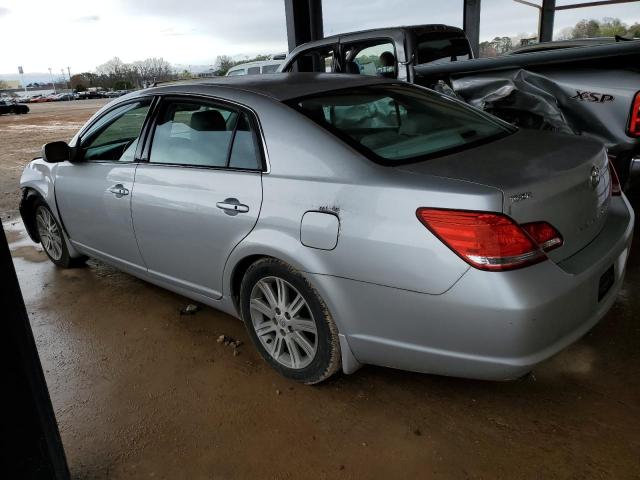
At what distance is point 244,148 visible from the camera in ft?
8.88

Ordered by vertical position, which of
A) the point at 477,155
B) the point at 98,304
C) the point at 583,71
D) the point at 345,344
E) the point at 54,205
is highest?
the point at 583,71

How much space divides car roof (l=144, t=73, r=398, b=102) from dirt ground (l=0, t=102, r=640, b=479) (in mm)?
1484

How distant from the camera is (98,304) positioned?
12.9 ft

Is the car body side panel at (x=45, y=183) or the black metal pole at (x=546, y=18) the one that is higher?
the black metal pole at (x=546, y=18)

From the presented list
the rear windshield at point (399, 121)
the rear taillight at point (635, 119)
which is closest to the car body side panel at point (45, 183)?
the rear windshield at point (399, 121)

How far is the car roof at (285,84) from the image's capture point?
9.12 feet

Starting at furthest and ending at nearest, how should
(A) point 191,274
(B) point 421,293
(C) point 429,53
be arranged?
1. (C) point 429,53
2. (A) point 191,274
3. (B) point 421,293

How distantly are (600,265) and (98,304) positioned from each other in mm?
3331

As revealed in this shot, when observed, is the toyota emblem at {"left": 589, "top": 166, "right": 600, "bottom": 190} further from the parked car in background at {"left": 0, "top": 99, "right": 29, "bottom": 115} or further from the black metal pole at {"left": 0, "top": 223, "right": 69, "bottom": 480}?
the parked car in background at {"left": 0, "top": 99, "right": 29, "bottom": 115}

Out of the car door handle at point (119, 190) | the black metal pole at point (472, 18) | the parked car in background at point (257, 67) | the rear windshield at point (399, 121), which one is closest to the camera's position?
the rear windshield at point (399, 121)

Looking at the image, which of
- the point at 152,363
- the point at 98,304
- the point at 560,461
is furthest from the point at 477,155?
the point at 98,304

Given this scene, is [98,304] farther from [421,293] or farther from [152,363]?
[421,293]

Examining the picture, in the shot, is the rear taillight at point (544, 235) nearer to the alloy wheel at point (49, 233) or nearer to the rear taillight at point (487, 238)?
the rear taillight at point (487, 238)

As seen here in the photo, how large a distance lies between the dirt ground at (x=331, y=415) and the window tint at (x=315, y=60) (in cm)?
458
